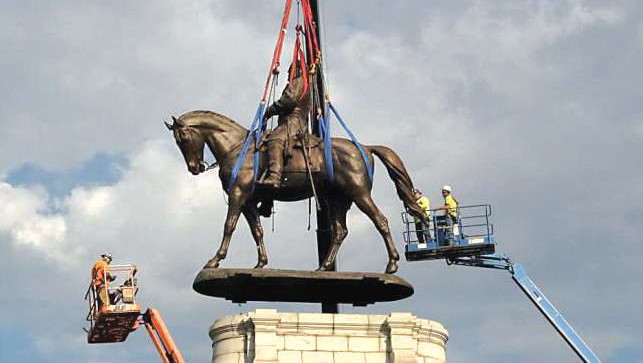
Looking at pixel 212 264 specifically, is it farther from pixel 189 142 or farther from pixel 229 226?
pixel 189 142

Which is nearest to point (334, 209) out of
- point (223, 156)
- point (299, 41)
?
point (223, 156)

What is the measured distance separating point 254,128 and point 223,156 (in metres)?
1.09

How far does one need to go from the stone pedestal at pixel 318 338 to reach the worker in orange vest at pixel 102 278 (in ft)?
20.7

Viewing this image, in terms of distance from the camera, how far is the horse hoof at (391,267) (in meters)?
32.2

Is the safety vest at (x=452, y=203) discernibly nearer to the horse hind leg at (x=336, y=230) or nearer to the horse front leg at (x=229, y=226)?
the horse hind leg at (x=336, y=230)

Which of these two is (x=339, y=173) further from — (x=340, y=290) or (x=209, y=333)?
(x=209, y=333)

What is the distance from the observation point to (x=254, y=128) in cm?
3297

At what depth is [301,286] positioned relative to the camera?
3183cm

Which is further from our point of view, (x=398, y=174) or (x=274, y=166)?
(x=398, y=174)

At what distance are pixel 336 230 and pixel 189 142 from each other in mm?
4404

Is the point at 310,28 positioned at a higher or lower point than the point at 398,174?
higher

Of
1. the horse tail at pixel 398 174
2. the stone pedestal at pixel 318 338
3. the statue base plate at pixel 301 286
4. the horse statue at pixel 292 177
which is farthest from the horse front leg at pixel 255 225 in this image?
the horse tail at pixel 398 174

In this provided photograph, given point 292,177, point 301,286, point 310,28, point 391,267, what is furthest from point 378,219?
point 310,28

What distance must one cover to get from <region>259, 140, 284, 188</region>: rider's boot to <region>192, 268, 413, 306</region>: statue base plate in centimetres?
224
